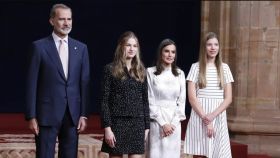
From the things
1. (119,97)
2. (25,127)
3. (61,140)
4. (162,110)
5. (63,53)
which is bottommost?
(25,127)

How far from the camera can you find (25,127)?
910 cm

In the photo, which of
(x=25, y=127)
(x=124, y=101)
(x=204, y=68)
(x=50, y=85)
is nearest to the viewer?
(x=50, y=85)

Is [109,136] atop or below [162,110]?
below

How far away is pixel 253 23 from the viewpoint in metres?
8.02

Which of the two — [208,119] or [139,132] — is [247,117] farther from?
[139,132]

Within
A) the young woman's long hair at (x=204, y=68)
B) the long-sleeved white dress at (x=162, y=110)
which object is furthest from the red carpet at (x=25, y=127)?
the long-sleeved white dress at (x=162, y=110)

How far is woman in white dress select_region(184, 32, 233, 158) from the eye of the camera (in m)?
5.54

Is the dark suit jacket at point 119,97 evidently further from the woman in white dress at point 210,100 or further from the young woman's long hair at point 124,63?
the woman in white dress at point 210,100

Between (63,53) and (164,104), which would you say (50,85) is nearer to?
(63,53)

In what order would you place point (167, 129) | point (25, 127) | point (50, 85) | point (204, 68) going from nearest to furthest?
1. point (50, 85)
2. point (167, 129)
3. point (204, 68)
4. point (25, 127)

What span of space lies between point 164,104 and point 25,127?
4077 mm

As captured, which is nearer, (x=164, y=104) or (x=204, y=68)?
(x=164, y=104)

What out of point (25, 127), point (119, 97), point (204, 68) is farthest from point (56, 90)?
point (25, 127)

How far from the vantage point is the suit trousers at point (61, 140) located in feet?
15.9
